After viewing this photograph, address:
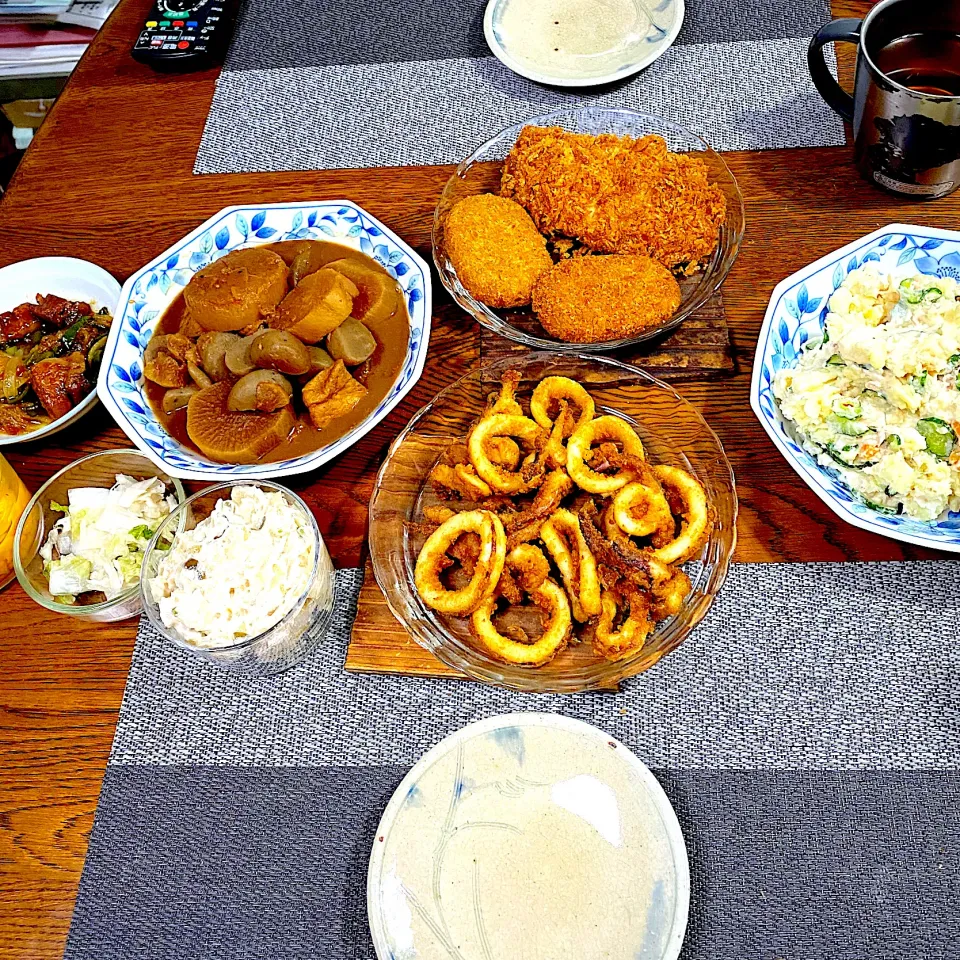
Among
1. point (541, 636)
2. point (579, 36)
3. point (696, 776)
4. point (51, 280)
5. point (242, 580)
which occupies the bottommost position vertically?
point (696, 776)

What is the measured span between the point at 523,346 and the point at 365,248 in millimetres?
439

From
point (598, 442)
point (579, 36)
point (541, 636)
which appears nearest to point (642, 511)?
point (598, 442)

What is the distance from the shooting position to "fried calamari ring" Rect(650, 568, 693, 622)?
5.08 ft

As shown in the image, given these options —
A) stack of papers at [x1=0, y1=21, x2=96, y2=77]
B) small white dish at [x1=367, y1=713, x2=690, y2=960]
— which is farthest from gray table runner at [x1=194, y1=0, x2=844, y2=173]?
small white dish at [x1=367, y1=713, x2=690, y2=960]

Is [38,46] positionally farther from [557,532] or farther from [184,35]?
[557,532]

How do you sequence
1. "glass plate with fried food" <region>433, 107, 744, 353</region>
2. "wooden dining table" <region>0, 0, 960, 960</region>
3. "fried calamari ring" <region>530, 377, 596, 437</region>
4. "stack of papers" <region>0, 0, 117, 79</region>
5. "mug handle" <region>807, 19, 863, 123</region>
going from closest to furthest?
"wooden dining table" <region>0, 0, 960, 960</region> → "fried calamari ring" <region>530, 377, 596, 437</region> → "glass plate with fried food" <region>433, 107, 744, 353</region> → "mug handle" <region>807, 19, 863, 123</region> → "stack of papers" <region>0, 0, 117, 79</region>

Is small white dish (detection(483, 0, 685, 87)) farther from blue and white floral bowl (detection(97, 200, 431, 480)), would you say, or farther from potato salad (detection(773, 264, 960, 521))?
potato salad (detection(773, 264, 960, 521))

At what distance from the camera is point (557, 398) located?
5.80 feet

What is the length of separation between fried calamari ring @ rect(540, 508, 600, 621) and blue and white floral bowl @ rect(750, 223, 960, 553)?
0.40 meters

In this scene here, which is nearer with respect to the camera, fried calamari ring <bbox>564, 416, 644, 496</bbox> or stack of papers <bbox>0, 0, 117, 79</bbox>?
fried calamari ring <bbox>564, 416, 644, 496</bbox>

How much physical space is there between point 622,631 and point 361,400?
72cm

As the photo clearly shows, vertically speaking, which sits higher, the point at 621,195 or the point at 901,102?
the point at 901,102

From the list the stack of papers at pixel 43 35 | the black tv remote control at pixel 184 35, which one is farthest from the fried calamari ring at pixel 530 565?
the stack of papers at pixel 43 35

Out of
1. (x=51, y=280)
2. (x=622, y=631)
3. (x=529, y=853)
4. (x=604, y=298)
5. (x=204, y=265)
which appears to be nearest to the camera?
(x=529, y=853)
